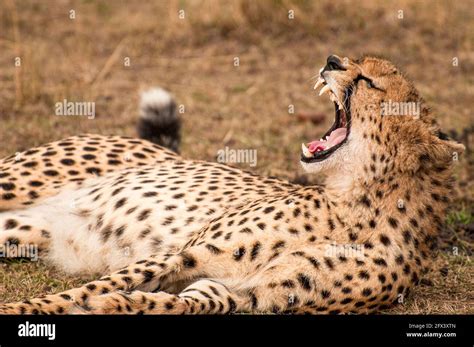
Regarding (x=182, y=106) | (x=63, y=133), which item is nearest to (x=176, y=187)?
(x=63, y=133)

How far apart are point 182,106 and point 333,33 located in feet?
7.18

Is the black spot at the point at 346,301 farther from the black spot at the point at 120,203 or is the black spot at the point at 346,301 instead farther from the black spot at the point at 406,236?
the black spot at the point at 120,203

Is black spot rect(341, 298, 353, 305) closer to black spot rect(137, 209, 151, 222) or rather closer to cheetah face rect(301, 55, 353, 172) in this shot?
cheetah face rect(301, 55, 353, 172)

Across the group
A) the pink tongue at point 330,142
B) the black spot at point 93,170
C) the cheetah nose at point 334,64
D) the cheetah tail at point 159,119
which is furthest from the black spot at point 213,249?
the cheetah tail at point 159,119

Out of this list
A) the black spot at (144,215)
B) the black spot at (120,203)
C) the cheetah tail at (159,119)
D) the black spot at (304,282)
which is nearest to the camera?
the black spot at (304,282)

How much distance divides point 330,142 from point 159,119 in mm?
1465

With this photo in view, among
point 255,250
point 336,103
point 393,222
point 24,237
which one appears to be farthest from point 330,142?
point 24,237

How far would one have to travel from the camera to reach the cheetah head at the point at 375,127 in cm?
356

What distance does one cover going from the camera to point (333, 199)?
366 centimetres

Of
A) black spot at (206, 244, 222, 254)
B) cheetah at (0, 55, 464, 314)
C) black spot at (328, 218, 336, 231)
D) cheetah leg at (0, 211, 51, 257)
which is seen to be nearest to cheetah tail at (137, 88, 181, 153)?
cheetah leg at (0, 211, 51, 257)

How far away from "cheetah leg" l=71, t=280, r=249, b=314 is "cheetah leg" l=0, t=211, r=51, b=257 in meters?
0.91

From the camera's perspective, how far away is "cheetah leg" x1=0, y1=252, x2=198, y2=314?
135 inches

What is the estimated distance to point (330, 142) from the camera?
3.71m
